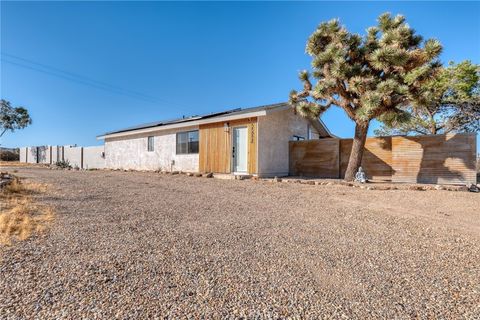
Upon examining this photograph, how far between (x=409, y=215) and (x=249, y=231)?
133 inches

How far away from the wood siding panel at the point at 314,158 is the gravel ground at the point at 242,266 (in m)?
7.09

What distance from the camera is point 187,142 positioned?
13438 mm

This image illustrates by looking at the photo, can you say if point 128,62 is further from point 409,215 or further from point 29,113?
point 409,215

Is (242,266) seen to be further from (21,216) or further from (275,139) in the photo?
(275,139)

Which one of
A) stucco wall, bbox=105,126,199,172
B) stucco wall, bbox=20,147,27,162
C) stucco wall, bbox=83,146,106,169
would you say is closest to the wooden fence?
stucco wall, bbox=105,126,199,172

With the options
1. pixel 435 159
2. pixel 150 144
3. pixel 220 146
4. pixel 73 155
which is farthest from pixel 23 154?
pixel 435 159

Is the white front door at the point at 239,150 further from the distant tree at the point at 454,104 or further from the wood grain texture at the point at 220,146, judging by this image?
the distant tree at the point at 454,104

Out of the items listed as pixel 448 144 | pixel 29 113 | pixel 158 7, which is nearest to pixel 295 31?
pixel 158 7

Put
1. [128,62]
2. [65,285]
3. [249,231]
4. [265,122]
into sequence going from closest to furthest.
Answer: [65,285] → [249,231] → [265,122] → [128,62]

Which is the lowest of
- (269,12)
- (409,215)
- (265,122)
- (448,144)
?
(409,215)

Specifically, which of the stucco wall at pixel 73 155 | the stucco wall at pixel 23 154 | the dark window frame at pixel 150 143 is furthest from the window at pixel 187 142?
the stucco wall at pixel 23 154

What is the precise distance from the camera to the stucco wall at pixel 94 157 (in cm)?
2033

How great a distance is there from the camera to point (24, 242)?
304 cm

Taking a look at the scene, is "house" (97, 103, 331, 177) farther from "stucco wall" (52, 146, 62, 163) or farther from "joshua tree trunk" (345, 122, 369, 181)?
"stucco wall" (52, 146, 62, 163)
